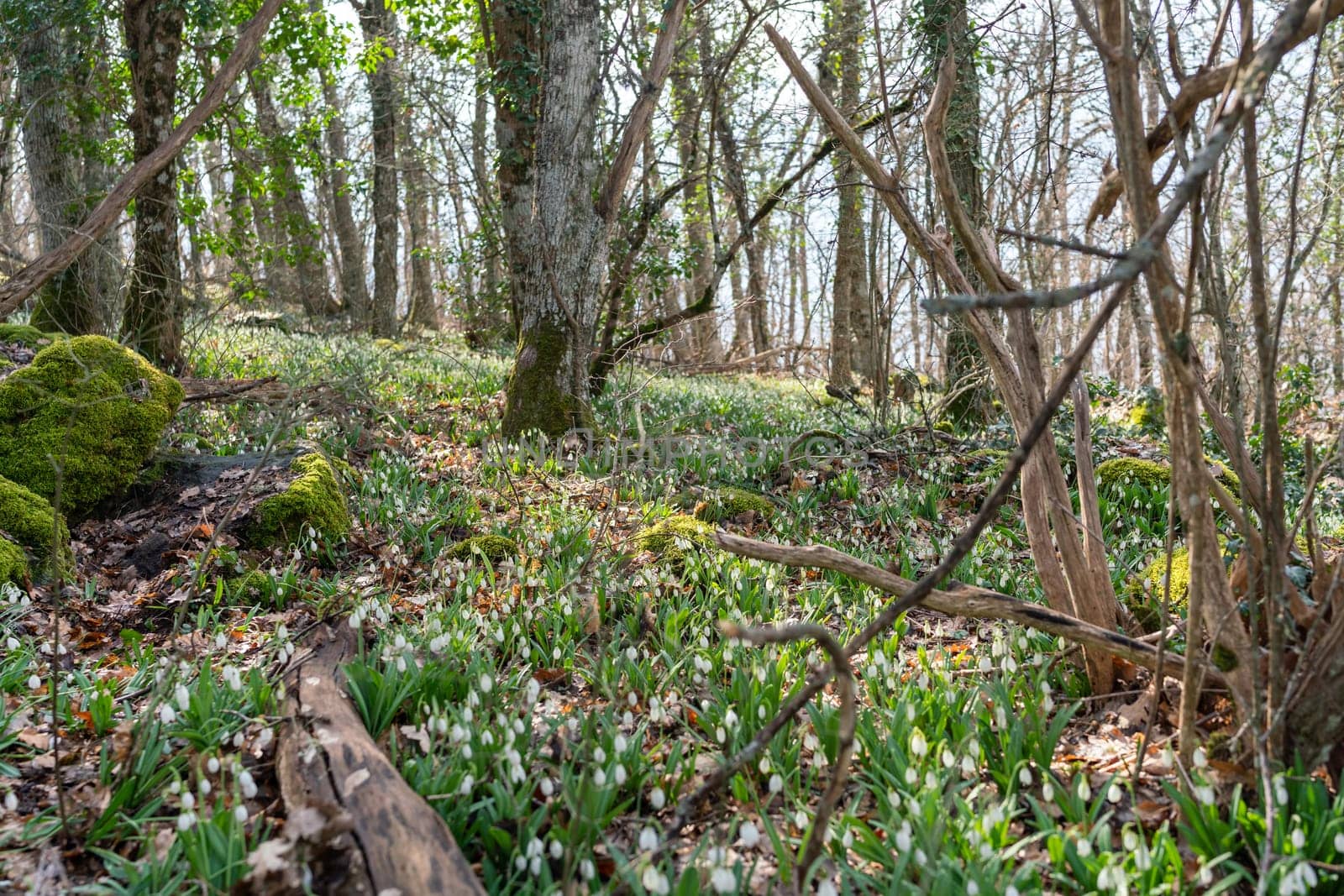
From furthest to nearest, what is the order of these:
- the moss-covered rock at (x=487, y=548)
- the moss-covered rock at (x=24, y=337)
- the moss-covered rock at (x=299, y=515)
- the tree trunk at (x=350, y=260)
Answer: the tree trunk at (x=350, y=260) < the moss-covered rock at (x=24, y=337) < the moss-covered rock at (x=299, y=515) < the moss-covered rock at (x=487, y=548)

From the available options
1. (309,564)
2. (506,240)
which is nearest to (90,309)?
(506,240)

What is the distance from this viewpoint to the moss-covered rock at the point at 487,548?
189 inches

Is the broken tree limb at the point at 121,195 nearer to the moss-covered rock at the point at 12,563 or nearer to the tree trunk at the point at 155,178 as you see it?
the tree trunk at the point at 155,178

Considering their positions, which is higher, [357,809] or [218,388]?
[218,388]

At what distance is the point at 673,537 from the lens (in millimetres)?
5039

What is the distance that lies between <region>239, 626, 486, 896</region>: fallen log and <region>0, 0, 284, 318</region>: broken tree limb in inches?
172

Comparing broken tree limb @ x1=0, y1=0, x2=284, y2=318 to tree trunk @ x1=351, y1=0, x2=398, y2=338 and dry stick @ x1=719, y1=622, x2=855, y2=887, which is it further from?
tree trunk @ x1=351, y1=0, x2=398, y2=338

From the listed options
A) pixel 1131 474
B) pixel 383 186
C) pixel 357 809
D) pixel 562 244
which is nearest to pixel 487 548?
pixel 357 809

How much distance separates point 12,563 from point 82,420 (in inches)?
53.7

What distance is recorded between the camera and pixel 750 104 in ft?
45.1

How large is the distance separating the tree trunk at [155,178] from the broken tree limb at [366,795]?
6383mm

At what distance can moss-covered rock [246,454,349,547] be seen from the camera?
498cm

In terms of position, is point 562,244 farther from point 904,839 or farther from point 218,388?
point 904,839

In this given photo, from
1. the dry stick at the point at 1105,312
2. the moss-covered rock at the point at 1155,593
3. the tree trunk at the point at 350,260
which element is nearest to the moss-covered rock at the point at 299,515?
the dry stick at the point at 1105,312
